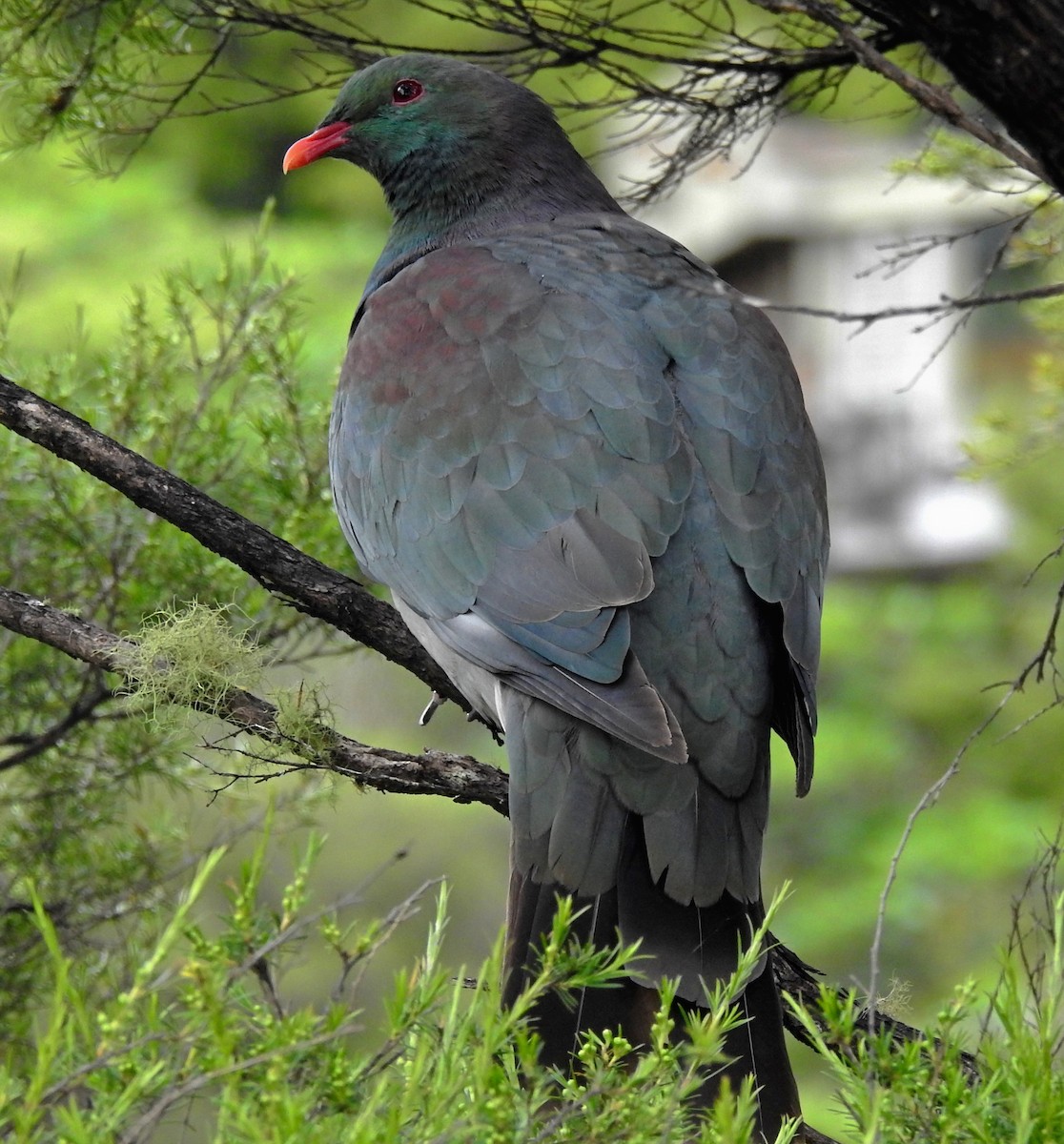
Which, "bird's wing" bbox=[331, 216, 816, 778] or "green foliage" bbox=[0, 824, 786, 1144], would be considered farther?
"bird's wing" bbox=[331, 216, 816, 778]

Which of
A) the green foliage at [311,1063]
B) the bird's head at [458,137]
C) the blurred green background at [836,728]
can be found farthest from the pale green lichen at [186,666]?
the blurred green background at [836,728]

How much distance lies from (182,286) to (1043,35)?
2.61 metres

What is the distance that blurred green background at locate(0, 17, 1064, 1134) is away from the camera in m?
8.55

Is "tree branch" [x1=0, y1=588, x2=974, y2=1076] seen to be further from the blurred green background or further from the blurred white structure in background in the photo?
the blurred white structure in background

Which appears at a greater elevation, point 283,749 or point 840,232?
point 840,232

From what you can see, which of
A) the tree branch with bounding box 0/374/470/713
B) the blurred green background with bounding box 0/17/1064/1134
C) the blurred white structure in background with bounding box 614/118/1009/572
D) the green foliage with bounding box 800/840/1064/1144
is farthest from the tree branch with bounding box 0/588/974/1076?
the blurred white structure in background with bounding box 614/118/1009/572

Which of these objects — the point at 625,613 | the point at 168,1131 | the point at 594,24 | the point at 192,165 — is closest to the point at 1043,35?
the point at 625,613

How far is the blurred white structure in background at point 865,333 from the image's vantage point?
526 inches

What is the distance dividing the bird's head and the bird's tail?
6.31ft

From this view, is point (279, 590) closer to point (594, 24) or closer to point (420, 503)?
point (420, 503)

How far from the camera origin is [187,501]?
2588 mm

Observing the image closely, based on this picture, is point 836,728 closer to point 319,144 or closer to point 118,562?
point 319,144

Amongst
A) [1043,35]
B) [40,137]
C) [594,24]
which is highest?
[594,24]

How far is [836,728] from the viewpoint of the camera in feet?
34.8
